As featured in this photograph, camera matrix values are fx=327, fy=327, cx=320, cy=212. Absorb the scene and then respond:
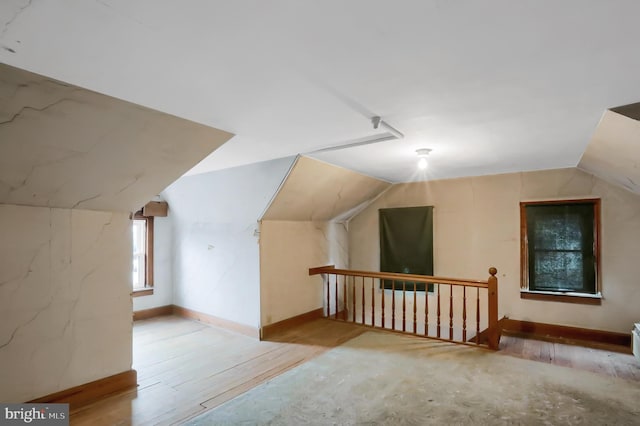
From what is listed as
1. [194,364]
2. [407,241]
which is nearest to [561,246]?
[407,241]

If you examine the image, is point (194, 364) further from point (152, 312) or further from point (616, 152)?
point (616, 152)

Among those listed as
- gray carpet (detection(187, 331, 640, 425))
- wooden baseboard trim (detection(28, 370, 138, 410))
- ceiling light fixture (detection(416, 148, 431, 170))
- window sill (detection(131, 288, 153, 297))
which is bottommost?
gray carpet (detection(187, 331, 640, 425))

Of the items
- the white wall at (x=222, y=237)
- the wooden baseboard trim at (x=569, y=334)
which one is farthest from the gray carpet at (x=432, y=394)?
the white wall at (x=222, y=237)

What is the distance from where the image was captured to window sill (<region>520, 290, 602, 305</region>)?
3.84 meters

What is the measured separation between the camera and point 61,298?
2.46 metres

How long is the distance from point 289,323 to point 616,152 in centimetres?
389

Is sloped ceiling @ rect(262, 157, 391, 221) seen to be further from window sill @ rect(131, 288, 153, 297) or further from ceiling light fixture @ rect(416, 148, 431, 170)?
window sill @ rect(131, 288, 153, 297)

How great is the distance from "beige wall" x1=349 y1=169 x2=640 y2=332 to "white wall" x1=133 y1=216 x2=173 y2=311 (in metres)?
3.12

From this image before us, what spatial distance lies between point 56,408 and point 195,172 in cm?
258

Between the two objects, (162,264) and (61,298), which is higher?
(61,298)

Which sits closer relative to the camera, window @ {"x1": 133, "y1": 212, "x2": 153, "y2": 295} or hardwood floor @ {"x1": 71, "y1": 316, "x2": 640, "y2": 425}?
hardwood floor @ {"x1": 71, "y1": 316, "x2": 640, "y2": 425}

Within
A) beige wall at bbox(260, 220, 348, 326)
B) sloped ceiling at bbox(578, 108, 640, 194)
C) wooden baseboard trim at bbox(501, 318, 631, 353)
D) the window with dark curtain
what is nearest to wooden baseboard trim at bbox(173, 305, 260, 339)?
beige wall at bbox(260, 220, 348, 326)

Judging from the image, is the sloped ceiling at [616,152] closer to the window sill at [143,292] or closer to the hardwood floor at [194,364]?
the hardwood floor at [194,364]

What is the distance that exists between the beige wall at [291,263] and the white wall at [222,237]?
134 millimetres
